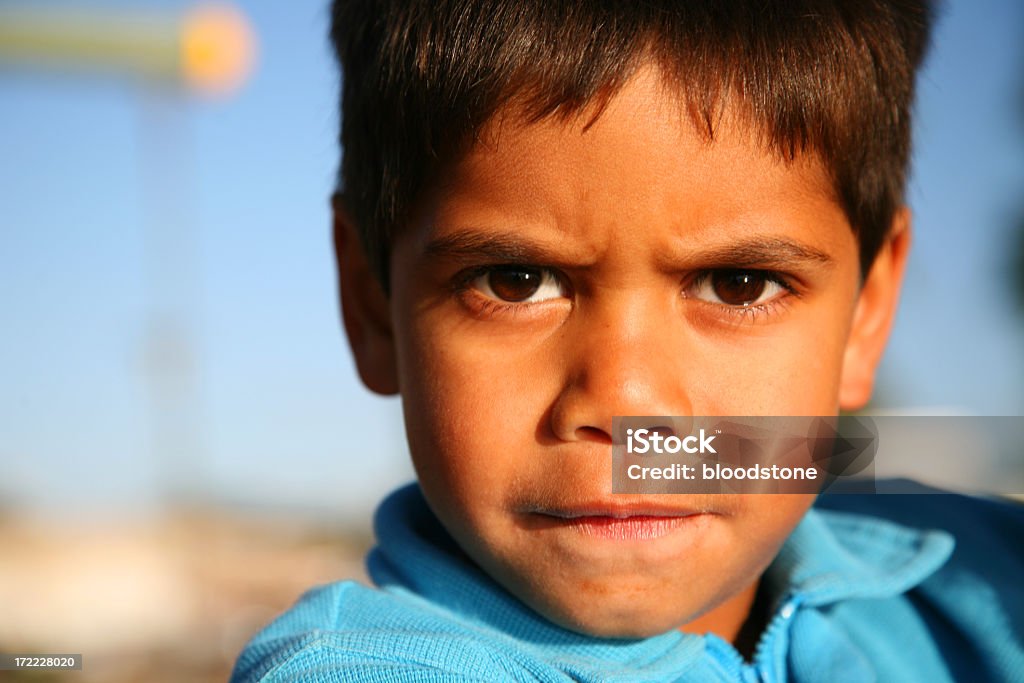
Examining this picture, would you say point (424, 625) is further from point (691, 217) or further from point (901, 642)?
point (901, 642)

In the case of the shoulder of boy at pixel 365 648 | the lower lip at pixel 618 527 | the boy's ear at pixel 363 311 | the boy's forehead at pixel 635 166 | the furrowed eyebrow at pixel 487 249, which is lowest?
the shoulder of boy at pixel 365 648

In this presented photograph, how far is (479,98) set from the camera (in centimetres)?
129

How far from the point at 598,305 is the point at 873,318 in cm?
60

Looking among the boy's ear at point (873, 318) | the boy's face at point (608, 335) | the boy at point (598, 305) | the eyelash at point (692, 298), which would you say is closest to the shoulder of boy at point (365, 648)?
the boy at point (598, 305)

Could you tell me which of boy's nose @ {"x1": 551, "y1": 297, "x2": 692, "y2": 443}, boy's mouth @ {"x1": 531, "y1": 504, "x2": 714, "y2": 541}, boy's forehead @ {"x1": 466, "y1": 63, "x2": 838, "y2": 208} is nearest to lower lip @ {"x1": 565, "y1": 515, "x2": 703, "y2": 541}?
boy's mouth @ {"x1": 531, "y1": 504, "x2": 714, "y2": 541}

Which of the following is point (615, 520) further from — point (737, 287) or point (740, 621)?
point (740, 621)

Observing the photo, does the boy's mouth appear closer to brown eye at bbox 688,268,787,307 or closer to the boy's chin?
the boy's chin

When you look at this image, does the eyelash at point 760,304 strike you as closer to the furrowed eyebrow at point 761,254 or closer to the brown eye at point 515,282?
the furrowed eyebrow at point 761,254

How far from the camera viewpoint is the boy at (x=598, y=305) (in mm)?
A: 1206

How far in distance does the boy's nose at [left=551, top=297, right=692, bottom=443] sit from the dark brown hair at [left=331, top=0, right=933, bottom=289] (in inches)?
9.8

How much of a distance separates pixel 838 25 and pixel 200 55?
18.2 ft

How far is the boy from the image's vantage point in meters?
1.21

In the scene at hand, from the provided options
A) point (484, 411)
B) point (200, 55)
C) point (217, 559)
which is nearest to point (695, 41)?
point (484, 411)

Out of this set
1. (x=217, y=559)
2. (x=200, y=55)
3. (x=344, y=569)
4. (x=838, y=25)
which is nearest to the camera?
(x=838, y=25)
